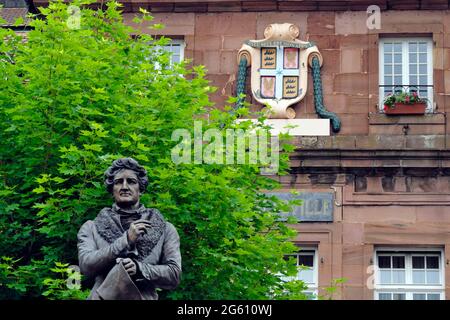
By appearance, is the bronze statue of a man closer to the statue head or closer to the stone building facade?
the statue head

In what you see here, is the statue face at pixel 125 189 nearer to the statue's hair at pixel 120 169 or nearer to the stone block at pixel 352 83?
the statue's hair at pixel 120 169

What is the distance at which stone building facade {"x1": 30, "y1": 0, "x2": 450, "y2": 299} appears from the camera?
34594 millimetres

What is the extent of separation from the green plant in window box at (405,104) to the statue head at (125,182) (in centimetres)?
1561

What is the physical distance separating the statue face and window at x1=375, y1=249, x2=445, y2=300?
49.5 ft

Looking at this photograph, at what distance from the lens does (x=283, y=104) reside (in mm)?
35406

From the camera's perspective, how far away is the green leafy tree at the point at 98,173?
25031mm

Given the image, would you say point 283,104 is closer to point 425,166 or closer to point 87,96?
point 425,166

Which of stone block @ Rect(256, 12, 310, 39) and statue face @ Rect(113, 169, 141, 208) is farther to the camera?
stone block @ Rect(256, 12, 310, 39)

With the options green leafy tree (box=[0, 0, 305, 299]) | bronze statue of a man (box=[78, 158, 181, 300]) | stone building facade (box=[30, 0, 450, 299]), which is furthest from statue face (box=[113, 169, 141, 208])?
stone building facade (box=[30, 0, 450, 299])

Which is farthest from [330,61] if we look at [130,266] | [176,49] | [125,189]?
[130,266]

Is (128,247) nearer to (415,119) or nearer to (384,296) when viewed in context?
(384,296)

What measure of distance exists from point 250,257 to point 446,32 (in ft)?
36.6

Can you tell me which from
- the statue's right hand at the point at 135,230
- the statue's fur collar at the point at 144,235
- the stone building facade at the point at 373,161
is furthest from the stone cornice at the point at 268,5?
the statue's right hand at the point at 135,230
